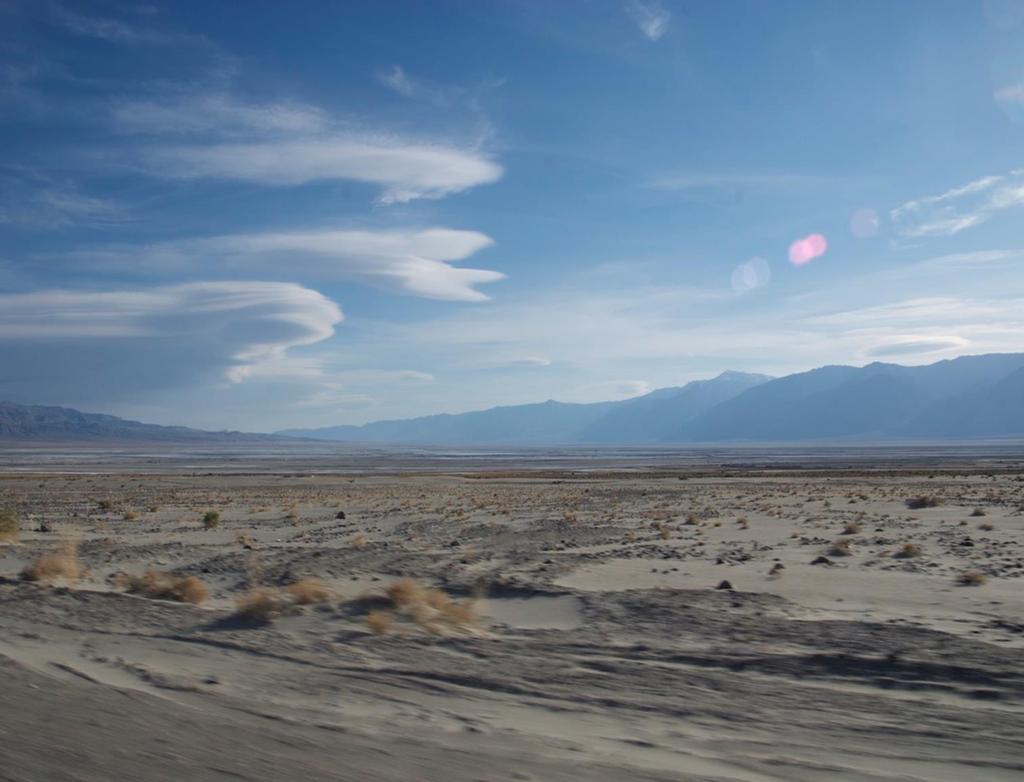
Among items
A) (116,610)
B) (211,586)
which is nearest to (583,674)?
(116,610)

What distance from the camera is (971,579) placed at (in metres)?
13.9

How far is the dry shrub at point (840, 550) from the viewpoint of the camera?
1812cm

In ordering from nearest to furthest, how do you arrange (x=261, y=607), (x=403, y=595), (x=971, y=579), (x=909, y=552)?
(x=261, y=607) → (x=403, y=595) → (x=971, y=579) → (x=909, y=552)

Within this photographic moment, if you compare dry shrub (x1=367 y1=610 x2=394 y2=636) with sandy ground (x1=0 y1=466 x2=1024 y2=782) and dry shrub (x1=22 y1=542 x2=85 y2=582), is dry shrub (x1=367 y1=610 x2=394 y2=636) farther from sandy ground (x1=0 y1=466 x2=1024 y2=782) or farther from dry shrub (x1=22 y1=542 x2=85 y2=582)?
dry shrub (x1=22 y1=542 x2=85 y2=582)

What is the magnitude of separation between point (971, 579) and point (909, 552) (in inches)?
158

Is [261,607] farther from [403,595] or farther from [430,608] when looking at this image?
[430,608]

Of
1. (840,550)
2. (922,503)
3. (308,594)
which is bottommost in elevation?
(922,503)

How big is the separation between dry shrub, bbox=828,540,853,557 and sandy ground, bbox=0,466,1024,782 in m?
0.07

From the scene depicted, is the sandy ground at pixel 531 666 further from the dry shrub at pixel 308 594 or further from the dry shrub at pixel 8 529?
the dry shrub at pixel 8 529

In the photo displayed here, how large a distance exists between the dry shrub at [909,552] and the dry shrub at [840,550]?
0.99 m

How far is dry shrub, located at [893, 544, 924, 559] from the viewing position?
Result: 1755cm

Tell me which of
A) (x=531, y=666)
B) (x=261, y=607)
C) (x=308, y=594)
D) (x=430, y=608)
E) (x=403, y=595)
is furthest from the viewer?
(x=308, y=594)

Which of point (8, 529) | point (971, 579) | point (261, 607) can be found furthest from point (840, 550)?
point (8, 529)

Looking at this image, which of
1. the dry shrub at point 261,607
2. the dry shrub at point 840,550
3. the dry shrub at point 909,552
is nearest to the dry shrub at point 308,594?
the dry shrub at point 261,607
